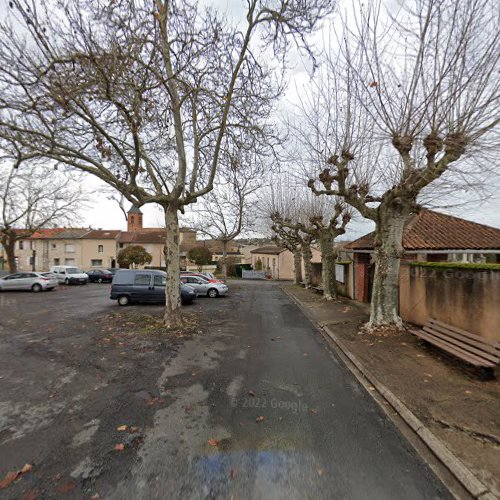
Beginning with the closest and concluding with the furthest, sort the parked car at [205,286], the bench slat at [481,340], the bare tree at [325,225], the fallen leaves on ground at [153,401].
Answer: the fallen leaves on ground at [153,401], the bench slat at [481,340], the bare tree at [325,225], the parked car at [205,286]

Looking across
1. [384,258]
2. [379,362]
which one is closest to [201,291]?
[384,258]

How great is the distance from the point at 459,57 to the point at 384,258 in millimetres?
4602

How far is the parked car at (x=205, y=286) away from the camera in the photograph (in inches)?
684

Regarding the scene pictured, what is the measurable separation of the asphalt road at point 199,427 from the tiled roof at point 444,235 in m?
8.65

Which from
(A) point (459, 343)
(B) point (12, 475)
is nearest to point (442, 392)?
(A) point (459, 343)

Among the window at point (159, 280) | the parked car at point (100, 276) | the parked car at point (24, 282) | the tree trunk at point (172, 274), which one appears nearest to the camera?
the tree trunk at point (172, 274)

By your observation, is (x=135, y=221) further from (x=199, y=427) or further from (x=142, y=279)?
(x=199, y=427)

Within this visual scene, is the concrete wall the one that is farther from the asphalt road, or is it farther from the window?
the window

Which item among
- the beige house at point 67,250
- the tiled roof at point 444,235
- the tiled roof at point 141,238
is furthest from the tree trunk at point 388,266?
the beige house at point 67,250

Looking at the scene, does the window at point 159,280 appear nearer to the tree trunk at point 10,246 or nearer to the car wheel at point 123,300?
the car wheel at point 123,300

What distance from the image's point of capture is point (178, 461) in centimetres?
282

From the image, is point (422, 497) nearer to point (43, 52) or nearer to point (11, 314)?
point (43, 52)

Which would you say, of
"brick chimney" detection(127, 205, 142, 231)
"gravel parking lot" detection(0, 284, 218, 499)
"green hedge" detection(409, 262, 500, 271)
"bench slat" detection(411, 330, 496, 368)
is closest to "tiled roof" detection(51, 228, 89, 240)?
"brick chimney" detection(127, 205, 142, 231)

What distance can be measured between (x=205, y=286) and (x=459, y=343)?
1387cm
